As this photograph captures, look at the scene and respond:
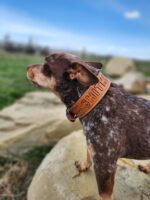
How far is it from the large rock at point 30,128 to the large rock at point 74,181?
119 centimetres

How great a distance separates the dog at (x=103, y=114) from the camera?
13.3 ft

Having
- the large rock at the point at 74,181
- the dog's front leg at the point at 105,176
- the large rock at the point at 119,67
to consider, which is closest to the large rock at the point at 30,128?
the large rock at the point at 74,181

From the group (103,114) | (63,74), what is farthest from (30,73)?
(103,114)

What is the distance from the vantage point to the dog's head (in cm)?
390

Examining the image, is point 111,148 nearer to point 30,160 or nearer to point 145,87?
point 30,160

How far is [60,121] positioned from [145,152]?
2626 mm

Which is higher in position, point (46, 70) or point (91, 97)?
point (46, 70)

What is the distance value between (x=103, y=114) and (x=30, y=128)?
2887 mm

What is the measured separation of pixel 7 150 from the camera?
6656mm

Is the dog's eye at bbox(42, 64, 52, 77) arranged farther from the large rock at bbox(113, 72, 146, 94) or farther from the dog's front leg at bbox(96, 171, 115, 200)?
the large rock at bbox(113, 72, 146, 94)

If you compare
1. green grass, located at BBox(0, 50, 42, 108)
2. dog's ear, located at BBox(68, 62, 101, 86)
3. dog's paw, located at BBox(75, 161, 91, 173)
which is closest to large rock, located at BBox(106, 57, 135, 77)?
green grass, located at BBox(0, 50, 42, 108)

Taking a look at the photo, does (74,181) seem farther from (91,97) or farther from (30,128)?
(30,128)

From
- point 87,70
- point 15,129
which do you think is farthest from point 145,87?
point 87,70

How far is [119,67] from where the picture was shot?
20516mm
